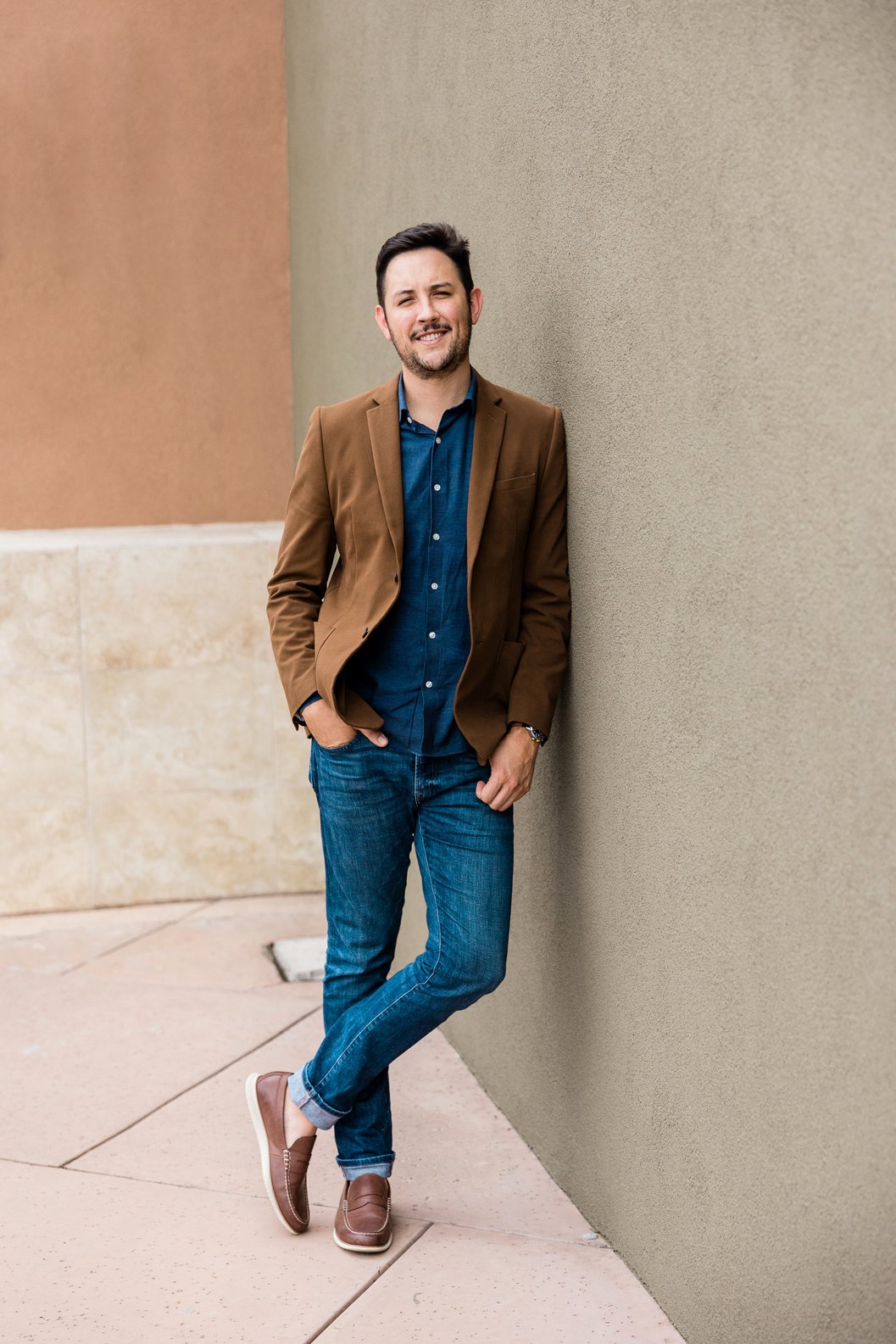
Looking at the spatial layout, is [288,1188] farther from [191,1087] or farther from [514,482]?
[514,482]

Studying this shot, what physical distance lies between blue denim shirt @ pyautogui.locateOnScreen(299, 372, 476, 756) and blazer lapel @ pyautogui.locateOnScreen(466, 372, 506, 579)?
0.03 metres

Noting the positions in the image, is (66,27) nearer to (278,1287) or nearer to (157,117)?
(157,117)

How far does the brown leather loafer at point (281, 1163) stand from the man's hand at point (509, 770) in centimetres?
81

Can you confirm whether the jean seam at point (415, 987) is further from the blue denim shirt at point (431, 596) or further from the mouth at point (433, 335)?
the mouth at point (433, 335)

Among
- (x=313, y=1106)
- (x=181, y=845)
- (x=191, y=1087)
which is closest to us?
(x=313, y=1106)

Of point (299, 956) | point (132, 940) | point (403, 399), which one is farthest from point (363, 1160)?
point (132, 940)

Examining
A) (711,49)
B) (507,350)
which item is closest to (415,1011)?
(507,350)

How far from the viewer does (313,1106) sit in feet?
9.92

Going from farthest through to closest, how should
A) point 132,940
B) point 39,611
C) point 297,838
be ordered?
point 297,838
point 39,611
point 132,940

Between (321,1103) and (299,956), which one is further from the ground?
(321,1103)

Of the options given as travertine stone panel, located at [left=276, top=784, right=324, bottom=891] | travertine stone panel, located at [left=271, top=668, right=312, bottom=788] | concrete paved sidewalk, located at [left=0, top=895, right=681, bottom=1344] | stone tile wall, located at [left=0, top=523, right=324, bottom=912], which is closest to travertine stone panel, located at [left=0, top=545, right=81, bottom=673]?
stone tile wall, located at [left=0, top=523, right=324, bottom=912]

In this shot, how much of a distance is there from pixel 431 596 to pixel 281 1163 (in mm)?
1249

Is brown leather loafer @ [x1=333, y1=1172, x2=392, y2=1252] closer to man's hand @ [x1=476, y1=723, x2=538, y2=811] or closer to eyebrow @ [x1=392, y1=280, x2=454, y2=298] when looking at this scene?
man's hand @ [x1=476, y1=723, x2=538, y2=811]

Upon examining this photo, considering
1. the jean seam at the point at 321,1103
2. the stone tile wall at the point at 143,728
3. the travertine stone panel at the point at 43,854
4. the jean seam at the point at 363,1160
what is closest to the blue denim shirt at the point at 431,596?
the jean seam at the point at 321,1103
